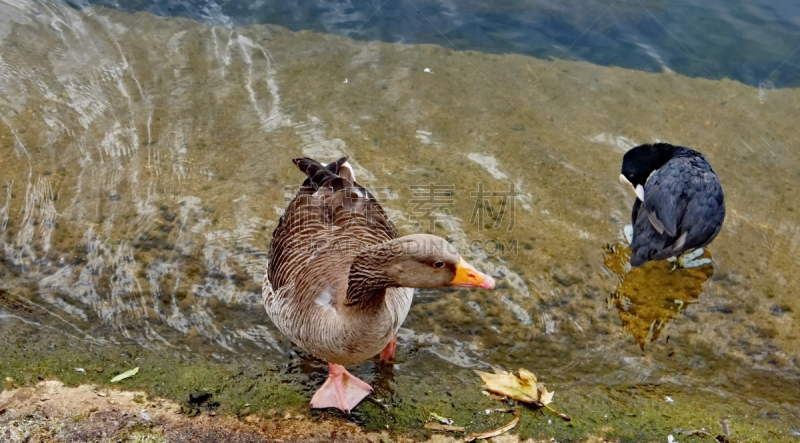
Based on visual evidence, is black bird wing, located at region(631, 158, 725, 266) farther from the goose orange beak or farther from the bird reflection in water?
the goose orange beak

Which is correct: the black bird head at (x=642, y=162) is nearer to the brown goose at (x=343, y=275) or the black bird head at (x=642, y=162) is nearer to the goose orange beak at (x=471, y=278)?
the brown goose at (x=343, y=275)

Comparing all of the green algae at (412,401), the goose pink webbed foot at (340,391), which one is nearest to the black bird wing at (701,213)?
the green algae at (412,401)

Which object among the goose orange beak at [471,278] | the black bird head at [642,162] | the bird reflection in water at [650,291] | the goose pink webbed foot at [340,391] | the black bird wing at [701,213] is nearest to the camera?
the goose orange beak at [471,278]

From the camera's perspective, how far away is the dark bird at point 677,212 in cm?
475

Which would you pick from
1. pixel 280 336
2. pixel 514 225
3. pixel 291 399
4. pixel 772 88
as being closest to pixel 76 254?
pixel 280 336

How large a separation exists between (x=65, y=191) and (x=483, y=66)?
471 cm

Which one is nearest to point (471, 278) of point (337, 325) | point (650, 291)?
point (337, 325)

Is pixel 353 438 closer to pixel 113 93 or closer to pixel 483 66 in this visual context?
pixel 113 93

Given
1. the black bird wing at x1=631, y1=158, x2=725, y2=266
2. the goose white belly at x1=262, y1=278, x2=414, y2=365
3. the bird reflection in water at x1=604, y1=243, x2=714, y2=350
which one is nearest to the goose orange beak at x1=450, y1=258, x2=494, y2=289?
the goose white belly at x1=262, y1=278, x2=414, y2=365

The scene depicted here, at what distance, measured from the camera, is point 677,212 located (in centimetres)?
489

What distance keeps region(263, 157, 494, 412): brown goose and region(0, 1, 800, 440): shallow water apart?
43cm

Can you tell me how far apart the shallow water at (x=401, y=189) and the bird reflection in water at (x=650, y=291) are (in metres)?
0.02

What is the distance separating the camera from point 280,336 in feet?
14.0

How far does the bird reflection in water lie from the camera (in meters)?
4.53
